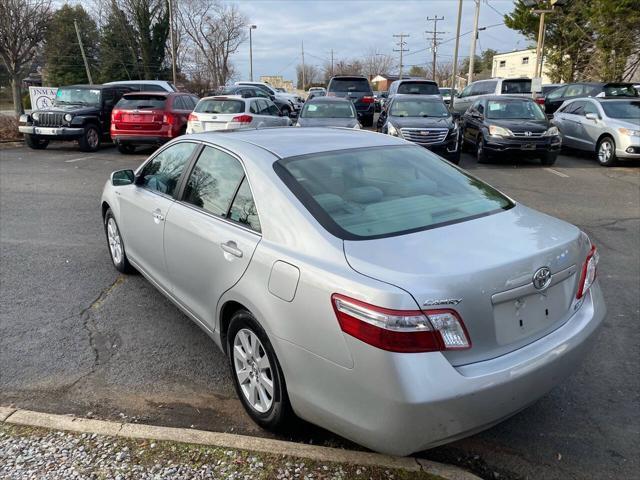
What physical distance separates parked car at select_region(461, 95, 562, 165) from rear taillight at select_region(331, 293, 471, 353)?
1093cm

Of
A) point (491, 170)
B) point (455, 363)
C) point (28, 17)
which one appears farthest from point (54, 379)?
point (28, 17)

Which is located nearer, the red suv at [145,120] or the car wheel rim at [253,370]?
the car wheel rim at [253,370]

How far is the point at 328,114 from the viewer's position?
13672mm

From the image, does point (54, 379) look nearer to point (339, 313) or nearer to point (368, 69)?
point (339, 313)

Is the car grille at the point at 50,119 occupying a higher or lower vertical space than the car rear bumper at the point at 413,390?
higher

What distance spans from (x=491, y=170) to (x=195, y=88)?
33.2 metres

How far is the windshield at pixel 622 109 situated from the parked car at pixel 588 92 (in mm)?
4609

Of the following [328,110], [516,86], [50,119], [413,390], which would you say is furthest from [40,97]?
[413,390]

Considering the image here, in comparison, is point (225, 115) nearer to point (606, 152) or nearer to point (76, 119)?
point (76, 119)

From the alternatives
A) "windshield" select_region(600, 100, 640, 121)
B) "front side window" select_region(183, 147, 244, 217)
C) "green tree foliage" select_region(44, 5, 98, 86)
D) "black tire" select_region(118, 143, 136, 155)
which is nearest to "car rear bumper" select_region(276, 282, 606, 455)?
"front side window" select_region(183, 147, 244, 217)

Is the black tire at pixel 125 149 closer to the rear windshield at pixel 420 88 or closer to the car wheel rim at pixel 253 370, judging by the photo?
the rear windshield at pixel 420 88

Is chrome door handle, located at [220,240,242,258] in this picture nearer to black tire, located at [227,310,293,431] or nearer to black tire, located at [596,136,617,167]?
black tire, located at [227,310,293,431]

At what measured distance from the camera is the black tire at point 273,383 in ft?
8.69

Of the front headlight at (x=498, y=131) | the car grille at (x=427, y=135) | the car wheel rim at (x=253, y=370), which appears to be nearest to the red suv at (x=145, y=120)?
the car grille at (x=427, y=135)
